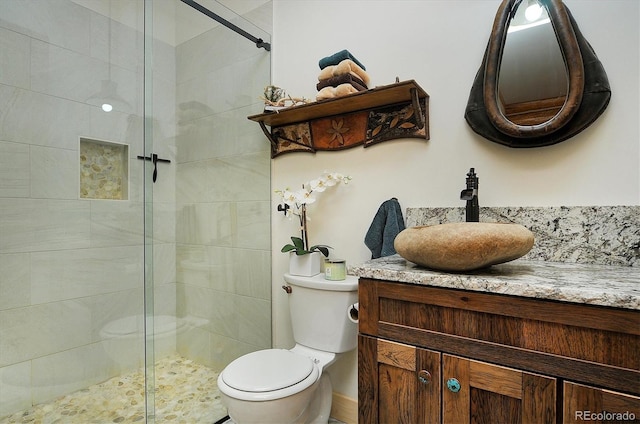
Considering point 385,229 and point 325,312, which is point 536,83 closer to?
point 385,229

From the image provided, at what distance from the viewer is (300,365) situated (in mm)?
1340

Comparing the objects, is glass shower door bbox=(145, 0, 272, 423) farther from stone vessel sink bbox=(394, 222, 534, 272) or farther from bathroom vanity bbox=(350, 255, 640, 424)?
stone vessel sink bbox=(394, 222, 534, 272)

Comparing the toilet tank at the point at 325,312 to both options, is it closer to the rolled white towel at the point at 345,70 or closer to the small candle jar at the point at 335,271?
the small candle jar at the point at 335,271

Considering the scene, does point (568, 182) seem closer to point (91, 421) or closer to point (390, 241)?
point (390, 241)

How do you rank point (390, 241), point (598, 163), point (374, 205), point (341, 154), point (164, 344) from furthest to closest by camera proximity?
point (164, 344) < point (341, 154) < point (374, 205) < point (390, 241) < point (598, 163)

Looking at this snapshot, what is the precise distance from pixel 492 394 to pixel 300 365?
75 centimetres

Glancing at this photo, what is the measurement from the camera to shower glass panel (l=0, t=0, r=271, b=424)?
1576 millimetres

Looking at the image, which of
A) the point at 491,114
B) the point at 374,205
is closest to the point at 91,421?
the point at 374,205

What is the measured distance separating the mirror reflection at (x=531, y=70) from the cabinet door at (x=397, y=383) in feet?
3.06

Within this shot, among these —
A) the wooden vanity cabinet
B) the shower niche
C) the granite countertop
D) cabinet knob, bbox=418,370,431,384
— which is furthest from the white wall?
the shower niche

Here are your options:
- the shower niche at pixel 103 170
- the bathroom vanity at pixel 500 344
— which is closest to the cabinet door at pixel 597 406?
the bathroom vanity at pixel 500 344

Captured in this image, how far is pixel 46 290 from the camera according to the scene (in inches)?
65.3

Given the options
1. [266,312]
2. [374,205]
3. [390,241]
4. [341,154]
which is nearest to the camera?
[390,241]

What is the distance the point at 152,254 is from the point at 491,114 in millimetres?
1797
